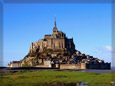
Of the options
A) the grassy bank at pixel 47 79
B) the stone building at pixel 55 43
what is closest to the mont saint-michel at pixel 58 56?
the stone building at pixel 55 43

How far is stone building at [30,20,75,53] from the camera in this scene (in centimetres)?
10056

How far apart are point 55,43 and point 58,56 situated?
7147 mm

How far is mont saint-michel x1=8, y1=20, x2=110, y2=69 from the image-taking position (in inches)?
3605

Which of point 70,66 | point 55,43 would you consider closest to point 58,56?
point 55,43

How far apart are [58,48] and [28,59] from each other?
12.6 metres

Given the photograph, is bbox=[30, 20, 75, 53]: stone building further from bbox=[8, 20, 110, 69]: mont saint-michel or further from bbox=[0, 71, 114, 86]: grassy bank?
bbox=[0, 71, 114, 86]: grassy bank

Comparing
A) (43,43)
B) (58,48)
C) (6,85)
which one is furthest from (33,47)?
(6,85)

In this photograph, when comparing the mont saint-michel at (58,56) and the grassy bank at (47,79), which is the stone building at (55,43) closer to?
the mont saint-michel at (58,56)

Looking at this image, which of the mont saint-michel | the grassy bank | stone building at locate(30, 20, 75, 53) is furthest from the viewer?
stone building at locate(30, 20, 75, 53)

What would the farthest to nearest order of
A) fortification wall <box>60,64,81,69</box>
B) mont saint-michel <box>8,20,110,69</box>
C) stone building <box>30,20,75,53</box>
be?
stone building <box>30,20,75,53</box> < mont saint-michel <box>8,20,110,69</box> < fortification wall <box>60,64,81,69</box>

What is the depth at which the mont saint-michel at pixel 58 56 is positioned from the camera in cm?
9156

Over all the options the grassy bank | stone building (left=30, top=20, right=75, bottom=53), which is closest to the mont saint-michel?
stone building (left=30, top=20, right=75, bottom=53)

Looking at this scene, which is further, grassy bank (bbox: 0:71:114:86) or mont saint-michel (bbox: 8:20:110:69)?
mont saint-michel (bbox: 8:20:110:69)

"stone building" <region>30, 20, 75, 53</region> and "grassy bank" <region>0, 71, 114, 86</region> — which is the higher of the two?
"stone building" <region>30, 20, 75, 53</region>
